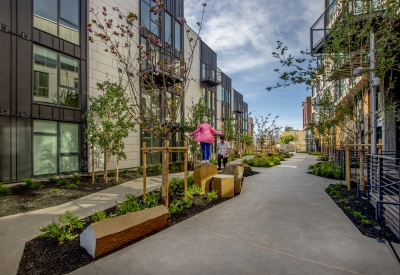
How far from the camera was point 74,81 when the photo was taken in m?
10.1

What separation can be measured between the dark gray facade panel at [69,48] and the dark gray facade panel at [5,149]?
12.5 ft

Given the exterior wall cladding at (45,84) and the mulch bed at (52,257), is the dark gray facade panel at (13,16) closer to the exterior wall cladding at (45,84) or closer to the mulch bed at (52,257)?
the exterior wall cladding at (45,84)

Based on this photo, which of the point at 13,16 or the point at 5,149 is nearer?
the point at 5,149

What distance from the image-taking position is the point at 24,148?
26.9 ft

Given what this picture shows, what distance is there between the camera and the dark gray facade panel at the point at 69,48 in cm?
963

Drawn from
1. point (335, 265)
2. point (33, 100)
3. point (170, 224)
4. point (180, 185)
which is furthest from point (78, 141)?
point (335, 265)

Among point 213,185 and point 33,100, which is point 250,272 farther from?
point 33,100

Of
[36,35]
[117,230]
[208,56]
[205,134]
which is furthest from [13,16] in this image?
[208,56]

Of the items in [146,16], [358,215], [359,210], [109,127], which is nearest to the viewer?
[358,215]

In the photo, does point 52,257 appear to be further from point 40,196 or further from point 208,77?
point 208,77

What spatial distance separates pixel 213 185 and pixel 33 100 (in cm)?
796

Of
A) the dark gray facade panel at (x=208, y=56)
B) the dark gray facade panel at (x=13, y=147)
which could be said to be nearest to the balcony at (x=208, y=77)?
the dark gray facade panel at (x=208, y=56)

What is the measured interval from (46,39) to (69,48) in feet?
3.11

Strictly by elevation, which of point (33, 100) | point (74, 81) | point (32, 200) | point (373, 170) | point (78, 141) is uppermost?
point (74, 81)
